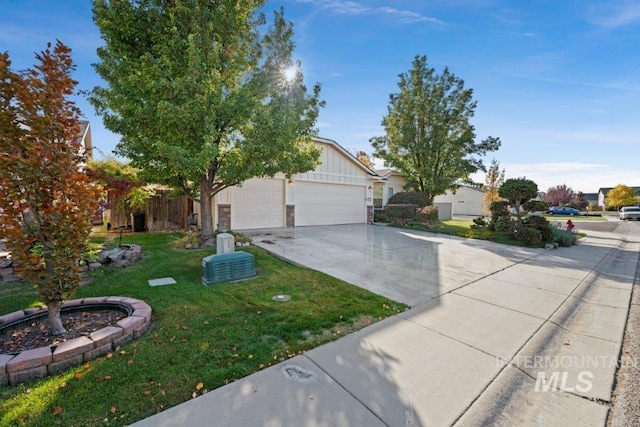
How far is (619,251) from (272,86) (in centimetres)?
1360

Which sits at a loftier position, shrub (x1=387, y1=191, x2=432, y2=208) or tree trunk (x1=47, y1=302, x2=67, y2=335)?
shrub (x1=387, y1=191, x2=432, y2=208)

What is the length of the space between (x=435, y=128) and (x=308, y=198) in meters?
10.2

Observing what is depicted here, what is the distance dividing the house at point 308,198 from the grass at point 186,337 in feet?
18.4

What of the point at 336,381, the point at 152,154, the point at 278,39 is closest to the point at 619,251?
the point at 336,381

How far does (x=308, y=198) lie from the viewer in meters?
13.8

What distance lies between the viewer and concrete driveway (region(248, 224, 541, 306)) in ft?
17.1

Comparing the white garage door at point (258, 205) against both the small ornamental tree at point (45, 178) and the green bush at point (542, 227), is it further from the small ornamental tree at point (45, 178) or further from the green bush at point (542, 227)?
the green bush at point (542, 227)

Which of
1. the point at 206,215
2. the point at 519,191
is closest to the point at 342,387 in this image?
the point at 206,215

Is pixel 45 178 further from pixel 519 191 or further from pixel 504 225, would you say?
pixel 504 225

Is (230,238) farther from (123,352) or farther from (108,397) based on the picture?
(108,397)

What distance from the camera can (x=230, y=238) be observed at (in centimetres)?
588

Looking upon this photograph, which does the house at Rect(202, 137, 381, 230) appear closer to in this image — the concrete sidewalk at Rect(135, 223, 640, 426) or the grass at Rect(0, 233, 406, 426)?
the grass at Rect(0, 233, 406, 426)

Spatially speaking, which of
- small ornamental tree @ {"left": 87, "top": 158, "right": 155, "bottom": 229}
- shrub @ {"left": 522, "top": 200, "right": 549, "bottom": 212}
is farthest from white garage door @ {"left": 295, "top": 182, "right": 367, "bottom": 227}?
shrub @ {"left": 522, "top": 200, "right": 549, "bottom": 212}

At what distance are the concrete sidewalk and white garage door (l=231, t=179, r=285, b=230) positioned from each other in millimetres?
7319
